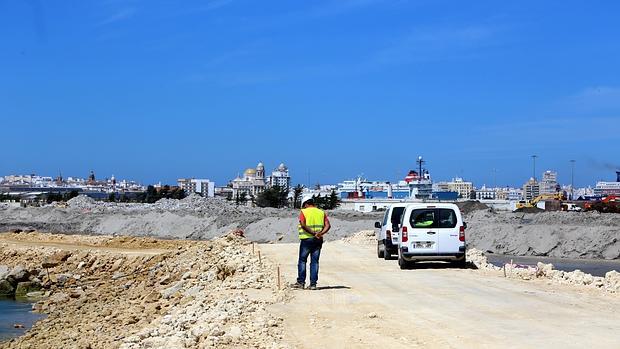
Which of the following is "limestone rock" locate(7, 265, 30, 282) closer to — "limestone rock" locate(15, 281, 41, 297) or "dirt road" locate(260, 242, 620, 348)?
"limestone rock" locate(15, 281, 41, 297)

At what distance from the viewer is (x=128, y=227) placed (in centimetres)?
8362

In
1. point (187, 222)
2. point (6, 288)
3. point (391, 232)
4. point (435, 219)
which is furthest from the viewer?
point (187, 222)

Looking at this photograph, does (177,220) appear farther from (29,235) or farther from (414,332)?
(414,332)

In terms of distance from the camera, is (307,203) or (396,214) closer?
(307,203)

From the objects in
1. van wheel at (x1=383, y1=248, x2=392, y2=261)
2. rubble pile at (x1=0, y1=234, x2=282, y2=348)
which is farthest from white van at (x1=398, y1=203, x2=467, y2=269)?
van wheel at (x1=383, y1=248, x2=392, y2=261)

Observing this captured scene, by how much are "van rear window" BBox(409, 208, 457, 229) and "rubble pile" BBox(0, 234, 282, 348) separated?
13.3 feet

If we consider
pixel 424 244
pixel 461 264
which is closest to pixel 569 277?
pixel 424 244

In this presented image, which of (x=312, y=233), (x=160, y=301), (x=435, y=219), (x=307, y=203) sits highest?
(x=307, y=203)

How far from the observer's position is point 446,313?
43.8ft

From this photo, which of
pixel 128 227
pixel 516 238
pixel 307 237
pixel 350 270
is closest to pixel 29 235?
pixel 128 227

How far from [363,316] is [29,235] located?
54575 millimetres

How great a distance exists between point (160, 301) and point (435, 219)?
7.46m

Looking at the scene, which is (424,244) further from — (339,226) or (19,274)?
(339,226)

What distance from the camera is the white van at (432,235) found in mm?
21938
